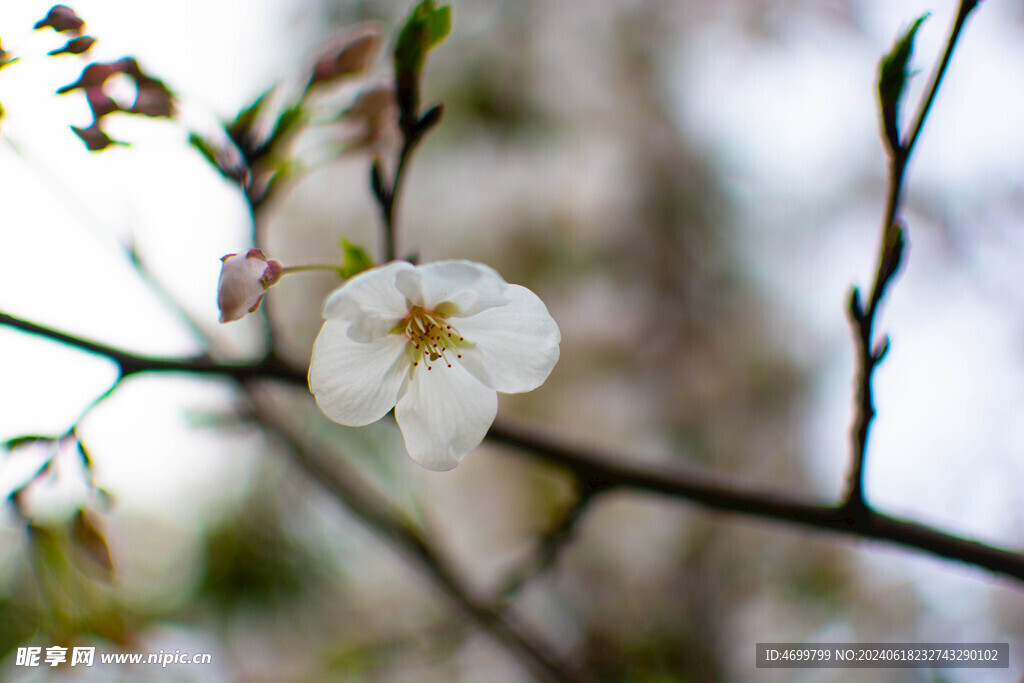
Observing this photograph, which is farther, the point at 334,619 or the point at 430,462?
the point at 334,619

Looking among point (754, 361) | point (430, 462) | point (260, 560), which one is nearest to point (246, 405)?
point (430, 462)

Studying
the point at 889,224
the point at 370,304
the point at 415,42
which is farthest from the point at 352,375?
the point at 889,224

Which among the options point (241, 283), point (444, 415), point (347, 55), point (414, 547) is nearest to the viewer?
point (241, 283)

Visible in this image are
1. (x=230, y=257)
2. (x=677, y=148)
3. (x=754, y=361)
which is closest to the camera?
(x=230, y=257)

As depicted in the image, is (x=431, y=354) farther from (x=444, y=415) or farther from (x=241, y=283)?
(x=241, y=283)

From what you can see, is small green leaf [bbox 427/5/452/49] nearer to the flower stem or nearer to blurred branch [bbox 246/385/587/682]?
the flower stem

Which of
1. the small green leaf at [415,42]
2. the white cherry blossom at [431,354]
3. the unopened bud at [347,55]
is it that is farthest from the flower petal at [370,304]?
the unopened bud at [347,55]

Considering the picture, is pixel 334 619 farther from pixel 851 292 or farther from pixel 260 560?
pixel 851 292
